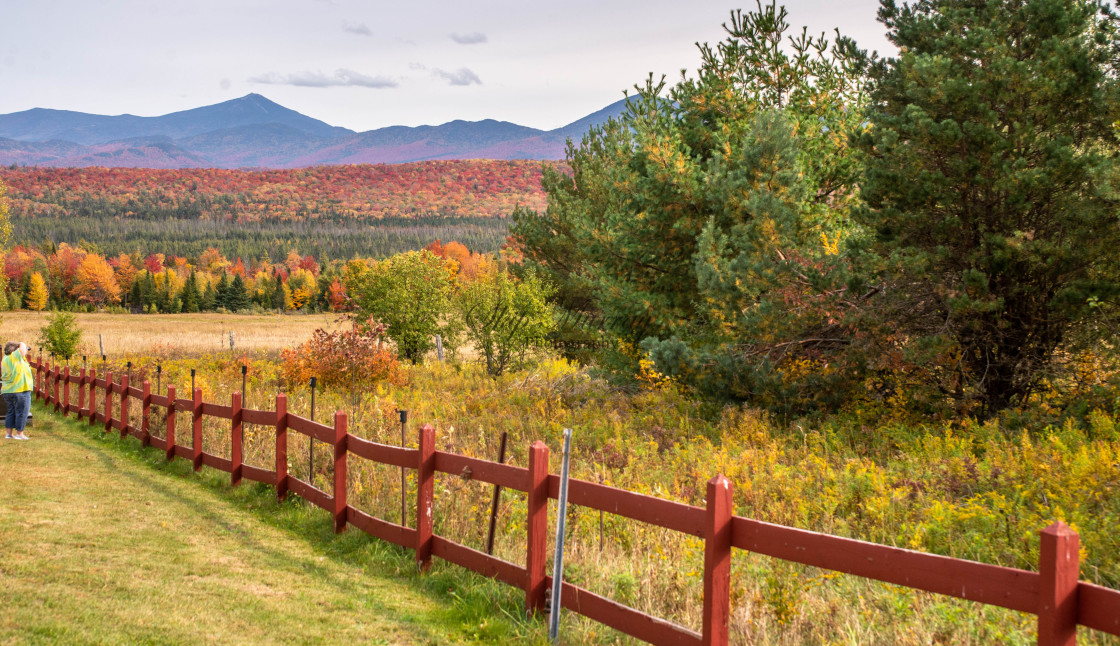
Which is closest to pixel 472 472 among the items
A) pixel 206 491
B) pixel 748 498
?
pixel 748 498

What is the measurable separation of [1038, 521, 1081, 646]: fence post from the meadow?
1.77 m

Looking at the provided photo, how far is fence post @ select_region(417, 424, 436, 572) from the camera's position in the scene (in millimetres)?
5988

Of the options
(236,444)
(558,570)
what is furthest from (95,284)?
(558,570)

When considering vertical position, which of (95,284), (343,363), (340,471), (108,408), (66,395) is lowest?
A: (95,284)

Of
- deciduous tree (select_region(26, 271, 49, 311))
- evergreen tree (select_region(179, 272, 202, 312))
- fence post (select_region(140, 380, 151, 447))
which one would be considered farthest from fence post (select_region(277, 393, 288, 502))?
deciduous tree (select_region(26, 271, 49, 311))

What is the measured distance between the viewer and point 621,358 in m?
17.9

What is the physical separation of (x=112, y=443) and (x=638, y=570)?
11524 millimetres

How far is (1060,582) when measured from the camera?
2693 millimetres

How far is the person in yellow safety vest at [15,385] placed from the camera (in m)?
14.3

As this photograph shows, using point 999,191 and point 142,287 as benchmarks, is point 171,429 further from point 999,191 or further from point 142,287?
point 142,287

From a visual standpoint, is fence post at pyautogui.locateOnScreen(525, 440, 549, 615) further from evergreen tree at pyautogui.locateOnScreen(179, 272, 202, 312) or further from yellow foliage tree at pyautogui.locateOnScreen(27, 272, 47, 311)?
yellow foliage tree at pyautogui.locateOnScreen(27, 272, 47, 311)

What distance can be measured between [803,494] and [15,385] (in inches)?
543

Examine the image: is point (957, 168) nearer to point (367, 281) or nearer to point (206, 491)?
point (206, 491)

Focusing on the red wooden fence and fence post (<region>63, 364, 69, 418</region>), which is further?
fence post (<region>63, 364, 69, 418</region>)
